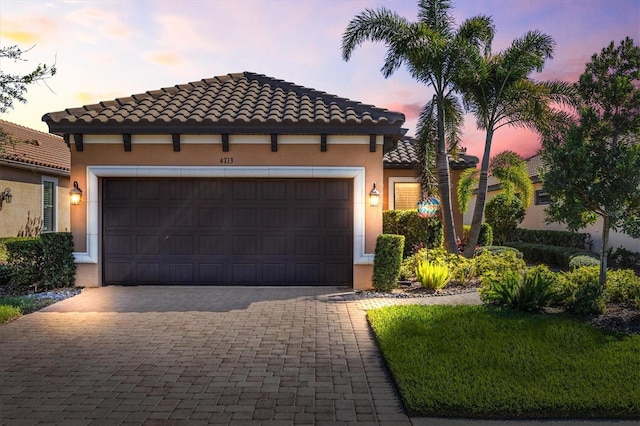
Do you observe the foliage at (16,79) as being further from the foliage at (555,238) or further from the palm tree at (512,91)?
the foliage at (555,238)

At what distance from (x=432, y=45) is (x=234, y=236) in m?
7.62

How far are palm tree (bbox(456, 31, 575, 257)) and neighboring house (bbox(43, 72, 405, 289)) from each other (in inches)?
183

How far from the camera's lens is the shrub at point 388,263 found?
999cm

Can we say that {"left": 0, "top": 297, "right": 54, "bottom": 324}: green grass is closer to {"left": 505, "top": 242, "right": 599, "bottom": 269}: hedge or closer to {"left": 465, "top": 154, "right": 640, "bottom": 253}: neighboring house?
{"left": 465, "top": 154, "right": 640, "bottom": 253}: neighboring house

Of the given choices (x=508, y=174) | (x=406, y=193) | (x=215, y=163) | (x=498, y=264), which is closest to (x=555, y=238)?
(x=508, y=174)

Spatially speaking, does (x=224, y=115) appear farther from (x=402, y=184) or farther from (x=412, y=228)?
(x=402, y=184)

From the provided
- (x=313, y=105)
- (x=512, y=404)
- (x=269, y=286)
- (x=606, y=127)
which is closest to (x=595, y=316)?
(x=606, y=127)

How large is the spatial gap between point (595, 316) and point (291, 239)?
638 cm

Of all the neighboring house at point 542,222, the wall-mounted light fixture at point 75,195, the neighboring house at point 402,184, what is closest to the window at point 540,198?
the neighboring house at point 542,222

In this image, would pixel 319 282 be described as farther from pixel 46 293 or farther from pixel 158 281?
pixel 46 293

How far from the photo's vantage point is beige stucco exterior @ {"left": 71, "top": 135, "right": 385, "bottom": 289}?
34.4ft

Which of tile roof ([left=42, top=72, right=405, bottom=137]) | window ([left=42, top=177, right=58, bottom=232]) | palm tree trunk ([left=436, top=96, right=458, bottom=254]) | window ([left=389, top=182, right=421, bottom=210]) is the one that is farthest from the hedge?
window ([left=42, top=177, right=58, bottom=232])

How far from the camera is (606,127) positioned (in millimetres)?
7688

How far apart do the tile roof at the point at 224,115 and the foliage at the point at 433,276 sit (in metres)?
3.19
